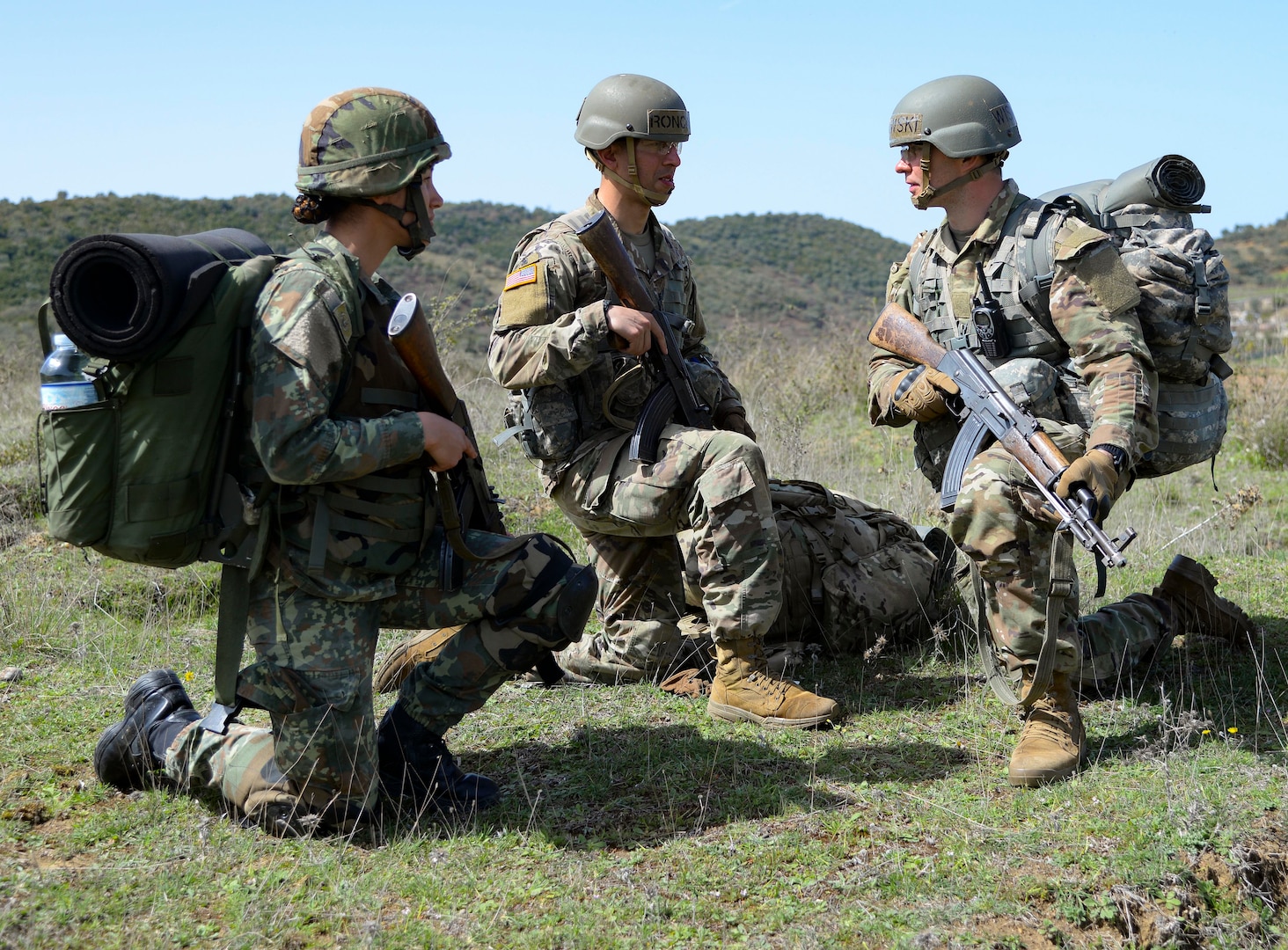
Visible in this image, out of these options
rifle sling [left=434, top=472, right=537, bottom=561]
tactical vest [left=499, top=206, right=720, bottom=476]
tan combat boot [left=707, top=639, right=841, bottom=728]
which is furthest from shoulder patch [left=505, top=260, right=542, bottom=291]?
tan combat boot [left=707, top=639, right=841, bottom=728]

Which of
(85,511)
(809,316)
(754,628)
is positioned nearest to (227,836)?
(85,511)

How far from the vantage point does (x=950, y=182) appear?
15.1 ft

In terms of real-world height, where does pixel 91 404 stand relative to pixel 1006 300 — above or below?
below

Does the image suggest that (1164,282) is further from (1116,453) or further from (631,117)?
(631,117)

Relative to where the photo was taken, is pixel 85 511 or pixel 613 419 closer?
pixel 85 511

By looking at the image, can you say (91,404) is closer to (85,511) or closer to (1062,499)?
(85,511)

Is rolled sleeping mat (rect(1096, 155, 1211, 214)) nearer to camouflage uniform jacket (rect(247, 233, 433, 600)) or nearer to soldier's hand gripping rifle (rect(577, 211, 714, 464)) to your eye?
soldier's hand gripping rifle (rect(577, 211, 714, 464))

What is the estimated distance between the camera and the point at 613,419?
16.1 feet

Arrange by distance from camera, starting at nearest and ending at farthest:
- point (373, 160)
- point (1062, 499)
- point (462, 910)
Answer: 1. point (462, 910)
2. point (373, 160)
3. point (1062, 499)

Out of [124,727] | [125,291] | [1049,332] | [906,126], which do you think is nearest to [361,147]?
[125,291]

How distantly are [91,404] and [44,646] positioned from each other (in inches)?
109

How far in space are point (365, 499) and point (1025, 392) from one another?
8.27 ft

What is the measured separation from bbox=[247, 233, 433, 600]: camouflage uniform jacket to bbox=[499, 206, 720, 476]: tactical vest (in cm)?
120

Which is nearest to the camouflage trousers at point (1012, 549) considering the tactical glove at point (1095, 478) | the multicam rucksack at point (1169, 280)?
the tactical glove at point (1095, 478)
